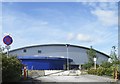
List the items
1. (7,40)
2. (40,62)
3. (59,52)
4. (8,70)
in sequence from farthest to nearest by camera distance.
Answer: (59,52) → (40,62) → (7,40) → (8,70)

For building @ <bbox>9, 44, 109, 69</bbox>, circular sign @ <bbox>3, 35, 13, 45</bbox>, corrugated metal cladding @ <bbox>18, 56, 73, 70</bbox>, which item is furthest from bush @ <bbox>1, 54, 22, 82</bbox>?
building @ <bbox>9, 44, 109, 69</bbox>

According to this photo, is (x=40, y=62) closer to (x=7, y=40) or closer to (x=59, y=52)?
(x=59, y=52)

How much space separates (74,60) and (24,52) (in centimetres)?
1313

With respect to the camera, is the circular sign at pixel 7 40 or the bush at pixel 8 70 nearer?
the bush at pixel 8 70

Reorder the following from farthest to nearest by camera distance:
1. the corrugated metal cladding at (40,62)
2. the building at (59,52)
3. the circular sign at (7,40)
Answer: the building at (59,52), the corrugated metal cladding at (40,62), the circular sign at (7,40)

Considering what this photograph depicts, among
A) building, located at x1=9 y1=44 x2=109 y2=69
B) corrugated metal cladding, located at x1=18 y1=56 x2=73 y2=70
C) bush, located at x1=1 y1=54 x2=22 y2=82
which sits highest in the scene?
building, located at x1=9 y1=44 x2=109 y2=69

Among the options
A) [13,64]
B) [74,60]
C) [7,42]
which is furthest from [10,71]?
[74,60]

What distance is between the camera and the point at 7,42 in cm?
1336

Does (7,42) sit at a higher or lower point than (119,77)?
higher

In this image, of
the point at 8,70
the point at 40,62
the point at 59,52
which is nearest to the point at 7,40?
the point at 8,70

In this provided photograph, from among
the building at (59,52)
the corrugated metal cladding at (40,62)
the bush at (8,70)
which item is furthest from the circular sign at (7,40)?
the building at (59,52)

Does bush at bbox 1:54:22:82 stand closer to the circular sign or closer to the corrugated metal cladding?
the circular sign

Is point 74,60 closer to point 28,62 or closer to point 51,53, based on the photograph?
point 51,53

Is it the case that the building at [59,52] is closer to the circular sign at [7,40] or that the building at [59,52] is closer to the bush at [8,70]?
the circular sign at [7,40]
